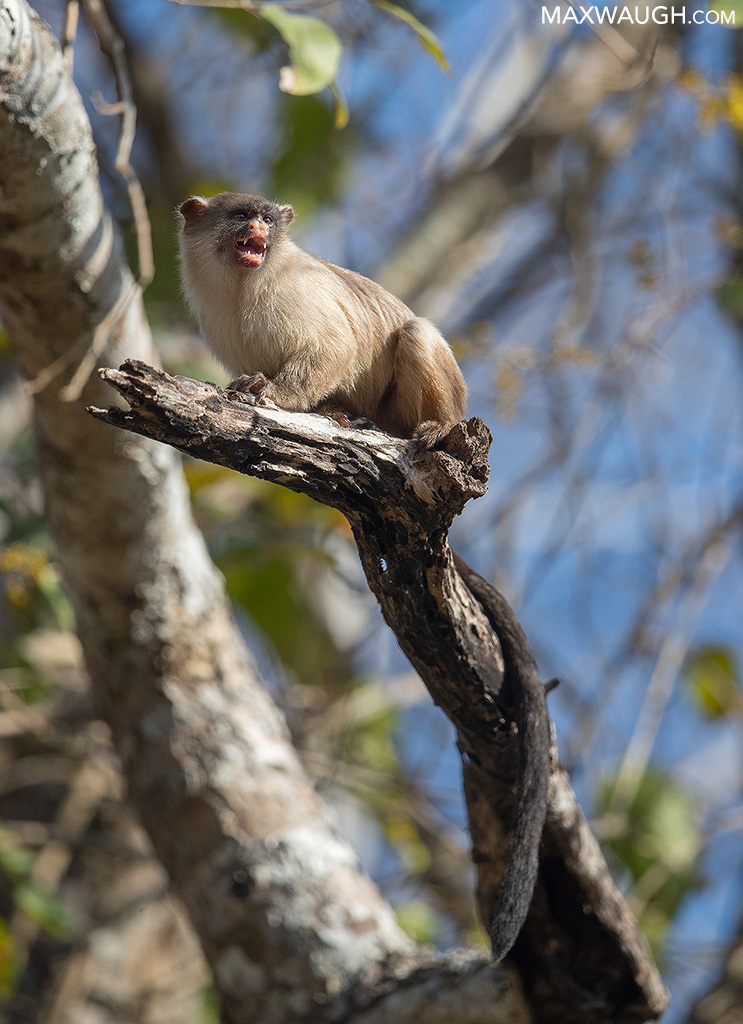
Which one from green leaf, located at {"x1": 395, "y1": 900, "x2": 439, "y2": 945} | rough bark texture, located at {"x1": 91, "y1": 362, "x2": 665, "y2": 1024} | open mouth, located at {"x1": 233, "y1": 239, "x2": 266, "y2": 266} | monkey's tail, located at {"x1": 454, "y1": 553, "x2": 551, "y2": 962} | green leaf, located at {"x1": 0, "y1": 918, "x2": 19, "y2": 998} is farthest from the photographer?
green leaf, located at {"x1": 395, "y1": 900, "x2": 439, "y2": 945}

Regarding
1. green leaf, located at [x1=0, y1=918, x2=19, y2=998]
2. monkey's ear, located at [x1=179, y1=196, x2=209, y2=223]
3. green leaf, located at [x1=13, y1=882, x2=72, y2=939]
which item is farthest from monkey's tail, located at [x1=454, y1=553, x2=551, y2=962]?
green leaf, located at [x1=13, y1=882, x2=72, y2=939]

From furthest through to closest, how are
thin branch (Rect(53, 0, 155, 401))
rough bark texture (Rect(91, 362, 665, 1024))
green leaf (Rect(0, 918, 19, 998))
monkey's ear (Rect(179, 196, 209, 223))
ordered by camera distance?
1. green leaf (Rect(0, 918, 19, 998))
2. monkey's ear (Rect(179, 196, 209, 223))
3. thin branch (Rect(53, 0, 155, 401))
4. rough bark texture (Rect(91, 362, 665, 1024))

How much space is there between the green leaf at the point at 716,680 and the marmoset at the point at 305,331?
3.00m

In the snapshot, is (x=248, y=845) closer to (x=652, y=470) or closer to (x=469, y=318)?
(x=652, y=470)

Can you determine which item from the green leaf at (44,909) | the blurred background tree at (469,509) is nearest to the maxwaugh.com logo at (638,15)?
the blurred background tree at (469,509)

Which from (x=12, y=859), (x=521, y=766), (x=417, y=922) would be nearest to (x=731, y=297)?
(x=521, y=766)

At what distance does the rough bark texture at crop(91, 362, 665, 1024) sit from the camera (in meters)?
2.12

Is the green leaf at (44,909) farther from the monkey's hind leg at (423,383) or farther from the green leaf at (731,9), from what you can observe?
the green leaf at (731,9)

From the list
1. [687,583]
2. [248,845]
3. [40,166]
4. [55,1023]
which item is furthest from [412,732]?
[40,166]

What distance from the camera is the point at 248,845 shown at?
142 inches

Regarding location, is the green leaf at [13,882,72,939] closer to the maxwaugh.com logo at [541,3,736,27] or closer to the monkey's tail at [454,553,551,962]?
the monkey's tail at [454,553,551,962]

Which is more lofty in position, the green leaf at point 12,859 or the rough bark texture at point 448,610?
the rough bark texture at point 448,610

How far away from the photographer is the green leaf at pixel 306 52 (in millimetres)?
2814

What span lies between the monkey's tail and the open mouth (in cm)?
107
